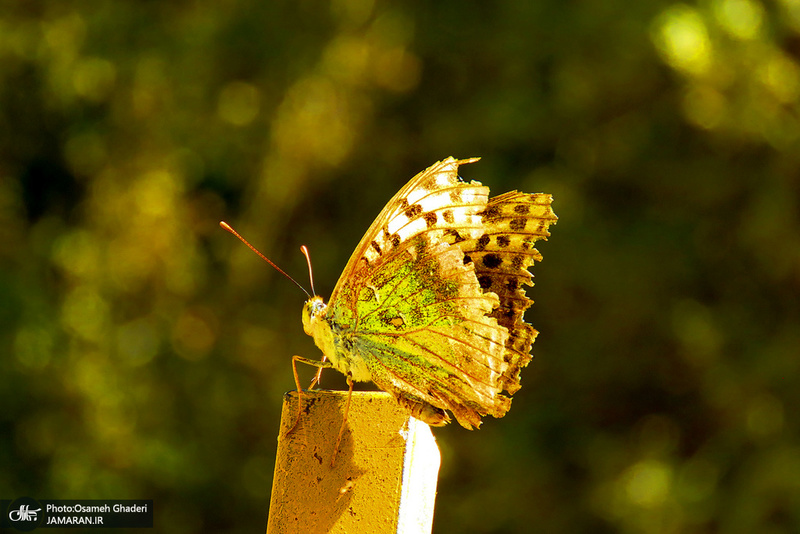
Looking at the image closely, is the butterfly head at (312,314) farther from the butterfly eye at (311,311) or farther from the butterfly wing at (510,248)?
the butterfly wing at (510,248)

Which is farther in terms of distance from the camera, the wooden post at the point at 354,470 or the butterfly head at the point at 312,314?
the butterfly head at the point at 312,314

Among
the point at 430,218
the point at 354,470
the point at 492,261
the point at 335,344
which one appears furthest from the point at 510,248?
the point at 354,470

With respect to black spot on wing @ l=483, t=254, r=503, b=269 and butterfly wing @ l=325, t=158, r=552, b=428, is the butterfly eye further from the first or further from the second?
black spot on wing @ l=483, t=254, r=503, b=269

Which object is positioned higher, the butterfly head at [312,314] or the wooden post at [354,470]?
the butterfly head at [312,314]

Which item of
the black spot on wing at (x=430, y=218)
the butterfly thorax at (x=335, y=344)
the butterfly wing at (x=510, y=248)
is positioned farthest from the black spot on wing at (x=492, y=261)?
the butterfly thorax at (x=335, y=344)

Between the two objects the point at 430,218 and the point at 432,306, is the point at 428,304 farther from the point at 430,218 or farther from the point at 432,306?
the point at 430,218

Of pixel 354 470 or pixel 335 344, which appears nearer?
pixel 354 470

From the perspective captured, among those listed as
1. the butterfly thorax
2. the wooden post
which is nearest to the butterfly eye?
the butterfly thorax
